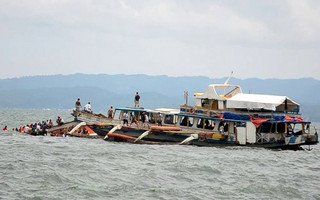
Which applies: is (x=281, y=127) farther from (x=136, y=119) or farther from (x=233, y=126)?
(x=136, y=119)

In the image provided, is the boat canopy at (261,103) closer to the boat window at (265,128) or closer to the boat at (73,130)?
the boat window at (265,128)

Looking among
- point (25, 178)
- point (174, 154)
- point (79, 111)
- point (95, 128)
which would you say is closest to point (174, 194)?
point (25, 178)

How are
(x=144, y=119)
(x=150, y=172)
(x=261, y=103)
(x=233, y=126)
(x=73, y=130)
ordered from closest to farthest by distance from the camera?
(x=150, y=172)
(x=261, y=103)
(x=233, y=126)
(x=144, y=119)
(x=73, y=130)

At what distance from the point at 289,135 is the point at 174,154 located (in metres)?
11.3

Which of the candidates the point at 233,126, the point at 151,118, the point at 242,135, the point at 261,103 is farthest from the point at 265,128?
the point at 151,118

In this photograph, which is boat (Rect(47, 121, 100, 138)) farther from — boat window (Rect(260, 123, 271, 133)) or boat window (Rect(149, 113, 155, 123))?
boat window (Rect(260, 123, 271, 133))

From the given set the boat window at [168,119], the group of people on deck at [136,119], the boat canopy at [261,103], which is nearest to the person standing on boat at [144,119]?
the group of people on deck at [136,119]

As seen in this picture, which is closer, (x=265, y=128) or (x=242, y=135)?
(x=242, y=135)

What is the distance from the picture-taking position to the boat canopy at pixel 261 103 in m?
48.9

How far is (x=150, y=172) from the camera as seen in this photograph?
34.0 meters

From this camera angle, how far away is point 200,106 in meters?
51.3

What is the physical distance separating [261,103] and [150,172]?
57.5 ft

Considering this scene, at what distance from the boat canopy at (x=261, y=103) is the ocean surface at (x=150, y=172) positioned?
11.9 feet

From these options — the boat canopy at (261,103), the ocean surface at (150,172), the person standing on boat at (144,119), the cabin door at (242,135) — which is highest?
the boat canopy at (261,103)
